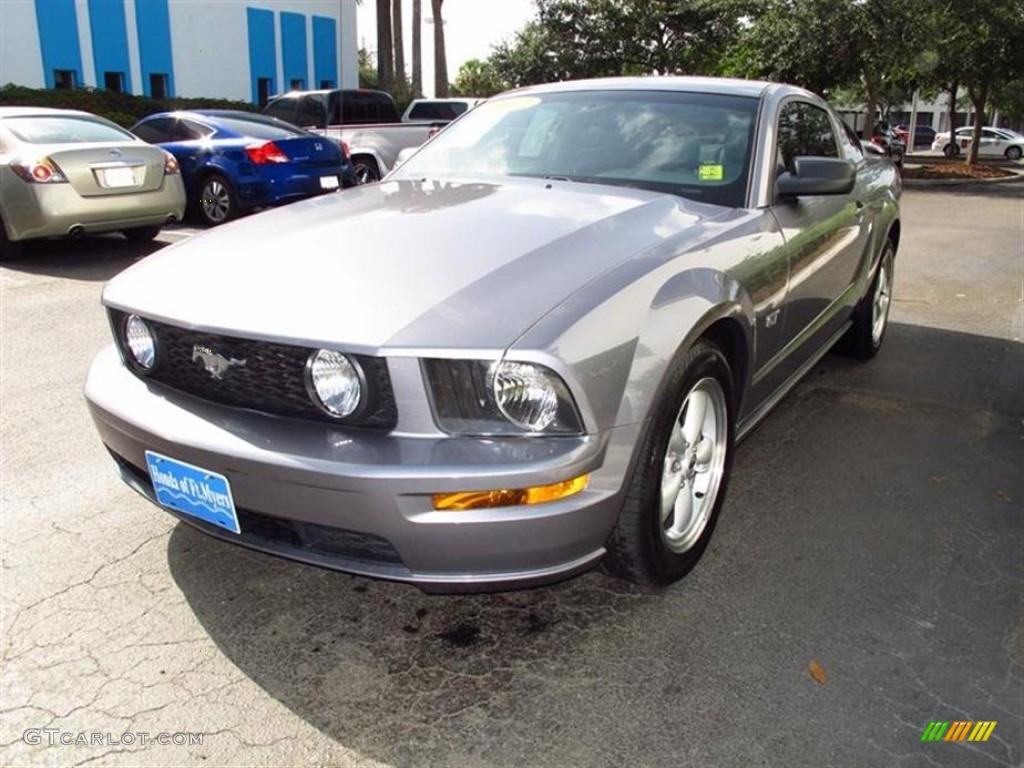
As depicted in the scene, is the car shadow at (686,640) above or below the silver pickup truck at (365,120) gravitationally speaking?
Answer: below

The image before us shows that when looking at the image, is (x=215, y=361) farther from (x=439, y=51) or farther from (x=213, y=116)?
(x=439, y=51)

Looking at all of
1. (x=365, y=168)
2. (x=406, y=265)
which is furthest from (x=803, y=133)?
(x=365, y=168)

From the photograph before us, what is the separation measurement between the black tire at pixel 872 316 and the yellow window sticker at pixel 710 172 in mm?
2069

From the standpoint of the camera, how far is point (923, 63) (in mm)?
20641

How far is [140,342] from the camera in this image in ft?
8.89

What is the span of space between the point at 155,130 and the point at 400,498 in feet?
31.8

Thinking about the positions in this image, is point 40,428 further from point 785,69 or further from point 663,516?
point 785,69

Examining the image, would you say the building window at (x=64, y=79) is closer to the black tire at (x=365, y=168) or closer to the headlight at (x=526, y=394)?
the black tire at (x=365, y=168)

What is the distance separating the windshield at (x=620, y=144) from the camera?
346cm

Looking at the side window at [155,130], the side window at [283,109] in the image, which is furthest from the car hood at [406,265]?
the side window at [283,109]

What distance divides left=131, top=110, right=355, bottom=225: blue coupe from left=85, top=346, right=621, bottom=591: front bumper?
774cm

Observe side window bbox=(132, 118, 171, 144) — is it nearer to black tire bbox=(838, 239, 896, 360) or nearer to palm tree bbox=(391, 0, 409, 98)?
black tire bbox=(838, 239, 896, 360)

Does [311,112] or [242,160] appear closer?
[242,160]

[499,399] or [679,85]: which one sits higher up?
[679,85]
